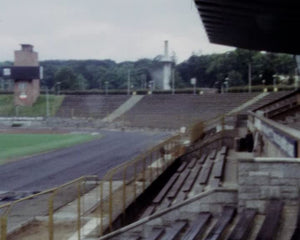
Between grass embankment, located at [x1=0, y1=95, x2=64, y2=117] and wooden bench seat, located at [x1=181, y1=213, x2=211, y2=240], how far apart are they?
83.0 meters

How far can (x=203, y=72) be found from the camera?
136 m

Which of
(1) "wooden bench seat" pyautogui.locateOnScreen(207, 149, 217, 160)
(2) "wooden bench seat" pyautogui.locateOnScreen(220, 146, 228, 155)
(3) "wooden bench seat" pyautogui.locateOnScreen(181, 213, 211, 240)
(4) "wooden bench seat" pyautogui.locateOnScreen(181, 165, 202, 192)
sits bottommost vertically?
(4) "wooden bench seat" pyautogui.locateOnScreen(181, 165, 202, 192)

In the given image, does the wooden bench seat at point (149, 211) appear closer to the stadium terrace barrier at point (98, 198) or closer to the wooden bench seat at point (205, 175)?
the stadium terrace barrier at point (98, 198)

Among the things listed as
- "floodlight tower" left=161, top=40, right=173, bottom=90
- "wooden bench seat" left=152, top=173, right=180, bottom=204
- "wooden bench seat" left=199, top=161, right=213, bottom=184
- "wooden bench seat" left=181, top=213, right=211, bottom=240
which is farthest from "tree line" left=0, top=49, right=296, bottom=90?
"wooden bench seat" left=181, top=213, right=211, bottom=240

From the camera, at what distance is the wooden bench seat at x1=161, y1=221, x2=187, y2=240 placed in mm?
8617

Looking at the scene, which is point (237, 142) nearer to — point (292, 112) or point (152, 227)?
point (292, 112)

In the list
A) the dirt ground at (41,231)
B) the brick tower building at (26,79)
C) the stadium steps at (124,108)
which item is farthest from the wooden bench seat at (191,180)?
the brick tower building at (26,79)

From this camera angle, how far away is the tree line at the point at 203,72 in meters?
105

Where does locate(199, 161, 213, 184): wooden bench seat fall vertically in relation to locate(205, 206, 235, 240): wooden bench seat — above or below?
below

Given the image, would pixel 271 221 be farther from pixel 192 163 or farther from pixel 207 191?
pixel 192 163

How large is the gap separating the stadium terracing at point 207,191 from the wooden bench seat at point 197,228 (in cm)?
2

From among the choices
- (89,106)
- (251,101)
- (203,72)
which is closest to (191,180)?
(251,101)

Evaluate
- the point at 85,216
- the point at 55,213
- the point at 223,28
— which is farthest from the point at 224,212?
the point at 223,28

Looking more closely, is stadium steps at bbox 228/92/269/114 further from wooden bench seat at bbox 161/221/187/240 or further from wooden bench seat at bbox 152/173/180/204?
wooden bench seat at bbox 161/221/187/240
